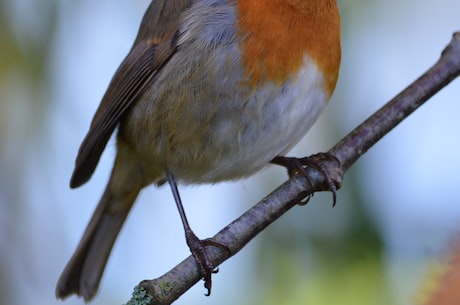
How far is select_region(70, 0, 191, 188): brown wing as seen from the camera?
2.78 metres

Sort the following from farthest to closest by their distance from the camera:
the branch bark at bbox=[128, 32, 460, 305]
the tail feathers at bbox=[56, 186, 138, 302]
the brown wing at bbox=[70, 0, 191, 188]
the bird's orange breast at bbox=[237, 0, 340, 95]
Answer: the tail feathers at bbox=[56, 186, 138, 302]
the brown wing at bbox=[70, 0, 191, 188]
the bird's orange breast at bbox=[237, 0, 340, 95]
the branch bark at bbox=[128, 32, 460, 305]

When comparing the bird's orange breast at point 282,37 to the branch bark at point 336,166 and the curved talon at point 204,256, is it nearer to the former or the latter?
the branch bark at point 336,166

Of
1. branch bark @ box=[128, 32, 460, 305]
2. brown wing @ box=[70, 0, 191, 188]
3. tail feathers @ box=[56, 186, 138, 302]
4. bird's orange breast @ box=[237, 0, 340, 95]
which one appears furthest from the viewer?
tail feathers @ box=[56, 186, 138, 302]

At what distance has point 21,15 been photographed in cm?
317

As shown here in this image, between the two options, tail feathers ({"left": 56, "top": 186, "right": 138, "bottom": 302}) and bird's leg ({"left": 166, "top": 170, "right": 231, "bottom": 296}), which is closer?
bird's leg ({"left": 166, "top": 170, "right": 231, "bottom": 296})

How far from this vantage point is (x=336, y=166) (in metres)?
2.35

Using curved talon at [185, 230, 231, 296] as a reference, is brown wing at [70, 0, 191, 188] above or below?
above

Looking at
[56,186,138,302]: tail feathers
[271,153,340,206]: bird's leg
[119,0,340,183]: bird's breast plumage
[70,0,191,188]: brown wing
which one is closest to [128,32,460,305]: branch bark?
[271,153,340,206]: bird's leg

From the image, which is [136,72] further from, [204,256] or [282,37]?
[204,256]

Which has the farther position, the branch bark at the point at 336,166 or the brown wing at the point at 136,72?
the brown wing at the point at 136,72

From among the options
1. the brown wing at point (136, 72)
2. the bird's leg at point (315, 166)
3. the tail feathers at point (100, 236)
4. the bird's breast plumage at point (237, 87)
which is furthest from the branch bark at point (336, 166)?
the tail feathers at point (100, 236)

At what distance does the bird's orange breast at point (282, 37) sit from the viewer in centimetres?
238

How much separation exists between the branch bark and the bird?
0.08 metres

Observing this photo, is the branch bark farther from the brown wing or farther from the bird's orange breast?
the brown wing
